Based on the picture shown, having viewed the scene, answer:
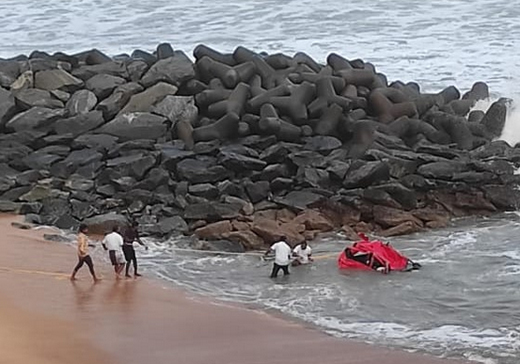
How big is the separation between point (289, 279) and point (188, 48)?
21.1 metres

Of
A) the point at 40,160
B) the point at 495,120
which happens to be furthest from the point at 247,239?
the point at 495,120

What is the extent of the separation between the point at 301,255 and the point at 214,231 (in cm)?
169

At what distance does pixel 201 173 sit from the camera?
16.6 metres

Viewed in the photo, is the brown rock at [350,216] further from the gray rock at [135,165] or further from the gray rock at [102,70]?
the gray rock at [102,70]

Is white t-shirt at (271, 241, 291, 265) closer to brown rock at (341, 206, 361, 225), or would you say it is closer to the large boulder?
brown rock at (341, 206, 361, 225)

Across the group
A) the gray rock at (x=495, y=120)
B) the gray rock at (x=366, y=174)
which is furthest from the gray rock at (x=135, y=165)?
the gray rock at (x=495, y=120)

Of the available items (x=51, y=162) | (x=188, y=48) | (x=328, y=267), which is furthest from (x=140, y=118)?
(x=188, y=48)

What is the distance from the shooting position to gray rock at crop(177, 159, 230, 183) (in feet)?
54.4

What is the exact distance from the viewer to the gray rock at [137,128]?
59.8 feet

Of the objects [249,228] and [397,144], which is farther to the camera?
[397,144]

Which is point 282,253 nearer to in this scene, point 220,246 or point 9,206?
point 220,246

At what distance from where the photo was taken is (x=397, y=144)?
58.9ft

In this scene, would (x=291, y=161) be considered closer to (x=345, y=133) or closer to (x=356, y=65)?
(x=345, y=133)

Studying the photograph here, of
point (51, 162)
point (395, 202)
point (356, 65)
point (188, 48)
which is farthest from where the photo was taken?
point (188, 48)
